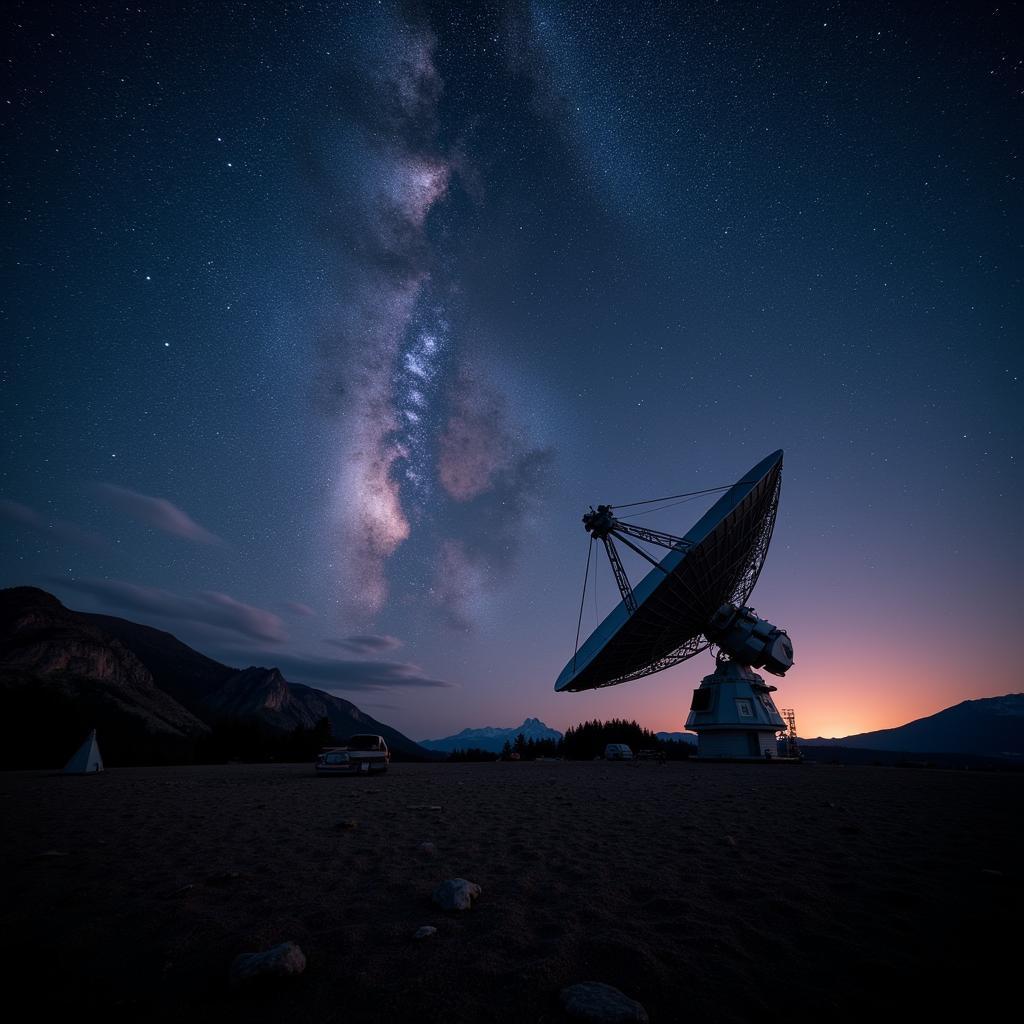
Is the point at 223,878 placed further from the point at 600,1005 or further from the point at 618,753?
the point at 618,753

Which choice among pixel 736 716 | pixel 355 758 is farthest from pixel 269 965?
pixel 736 716

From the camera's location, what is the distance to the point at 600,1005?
2500 mm

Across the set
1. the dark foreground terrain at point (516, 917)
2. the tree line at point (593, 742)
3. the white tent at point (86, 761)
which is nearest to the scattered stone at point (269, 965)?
the dark foreground terrain at point (516, 917)

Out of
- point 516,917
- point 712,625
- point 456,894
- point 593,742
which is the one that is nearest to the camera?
A: point 516,917

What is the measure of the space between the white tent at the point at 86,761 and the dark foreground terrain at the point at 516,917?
1533cm

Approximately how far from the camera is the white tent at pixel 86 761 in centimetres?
1950

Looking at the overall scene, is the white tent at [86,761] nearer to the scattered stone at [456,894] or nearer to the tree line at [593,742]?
the scattered stone at [456,894]

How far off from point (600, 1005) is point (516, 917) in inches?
57.8

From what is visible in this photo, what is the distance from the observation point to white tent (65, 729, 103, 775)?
19.5 metres

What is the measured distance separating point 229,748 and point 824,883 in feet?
166

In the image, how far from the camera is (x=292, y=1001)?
261 cm

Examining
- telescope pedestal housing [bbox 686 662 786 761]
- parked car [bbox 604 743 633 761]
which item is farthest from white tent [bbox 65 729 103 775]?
parked car [bbox 604 743 633 761]

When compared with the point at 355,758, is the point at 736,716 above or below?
above

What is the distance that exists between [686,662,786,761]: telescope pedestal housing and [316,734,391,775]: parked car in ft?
55.0
